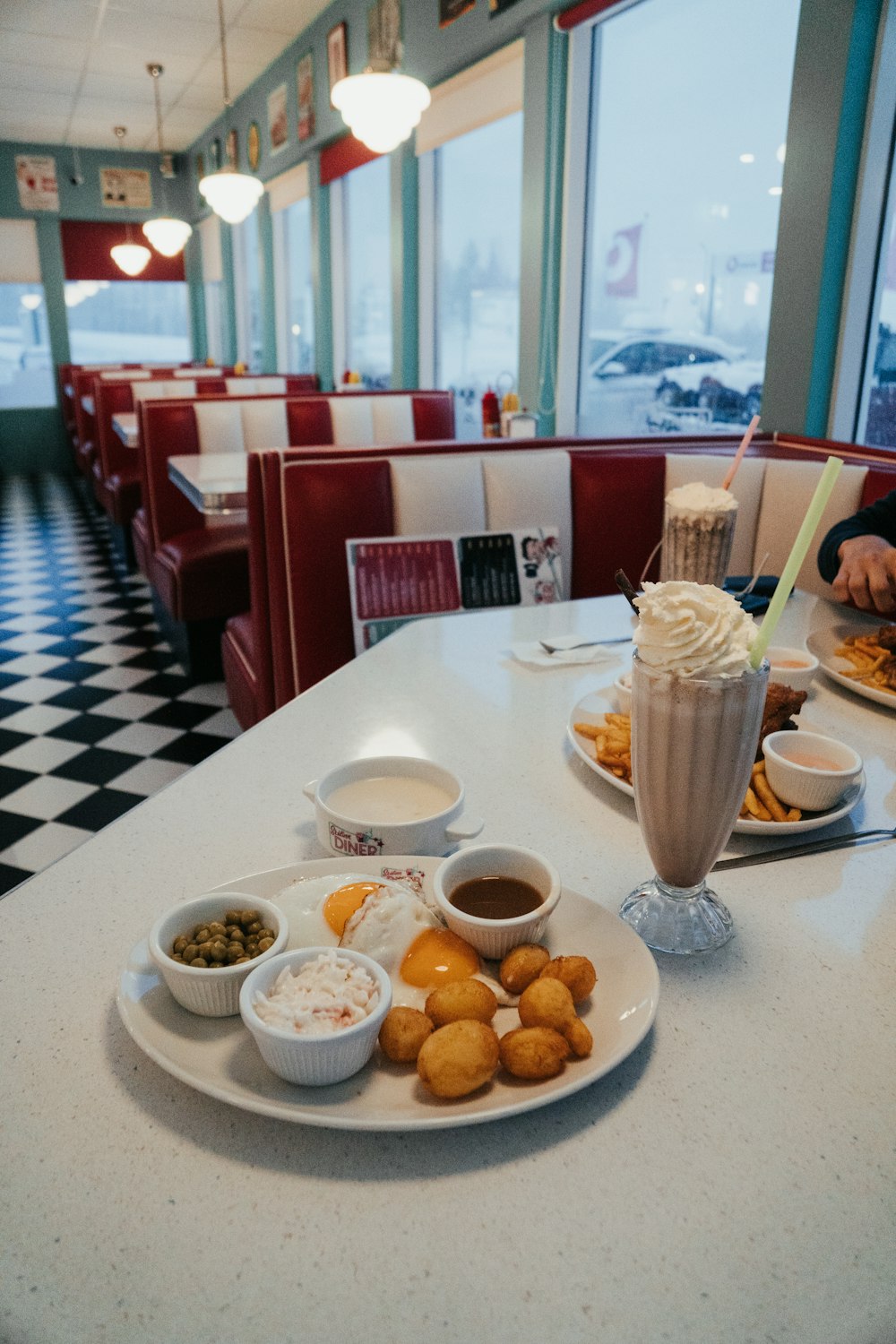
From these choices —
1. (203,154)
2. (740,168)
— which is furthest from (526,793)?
(203,154)

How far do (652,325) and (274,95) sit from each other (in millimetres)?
5269

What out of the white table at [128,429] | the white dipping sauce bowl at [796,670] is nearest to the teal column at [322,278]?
the white table at [128,429]

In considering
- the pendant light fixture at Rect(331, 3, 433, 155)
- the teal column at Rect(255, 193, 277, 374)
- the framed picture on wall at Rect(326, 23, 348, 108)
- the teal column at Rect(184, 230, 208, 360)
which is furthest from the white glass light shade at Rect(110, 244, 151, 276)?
the pendant light fixture at Rect(331, 3, 433, 155)

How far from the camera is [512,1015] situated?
0.69m

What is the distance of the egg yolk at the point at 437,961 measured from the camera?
0.71 meters

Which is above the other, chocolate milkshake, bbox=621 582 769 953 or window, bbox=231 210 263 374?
window, bbox=231 210 263 374

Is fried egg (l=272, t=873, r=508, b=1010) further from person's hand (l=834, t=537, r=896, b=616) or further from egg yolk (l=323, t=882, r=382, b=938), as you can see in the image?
person's hand (l=834, t=537, r=896, b=616)

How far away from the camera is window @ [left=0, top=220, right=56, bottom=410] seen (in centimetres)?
1067

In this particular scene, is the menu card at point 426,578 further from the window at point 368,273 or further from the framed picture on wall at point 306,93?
the framed picture on wall at point 306,93

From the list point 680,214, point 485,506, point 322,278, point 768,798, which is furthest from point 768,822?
point 322,278

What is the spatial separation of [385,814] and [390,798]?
0.03 metres

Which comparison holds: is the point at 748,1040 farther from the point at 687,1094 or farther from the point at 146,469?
the point at 146,469

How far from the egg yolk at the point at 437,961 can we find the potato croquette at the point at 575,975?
64 mm

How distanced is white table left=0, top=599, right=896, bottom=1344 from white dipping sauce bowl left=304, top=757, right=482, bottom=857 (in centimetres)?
11
